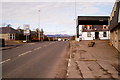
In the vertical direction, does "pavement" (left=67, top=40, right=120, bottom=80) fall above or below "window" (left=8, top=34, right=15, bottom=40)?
below

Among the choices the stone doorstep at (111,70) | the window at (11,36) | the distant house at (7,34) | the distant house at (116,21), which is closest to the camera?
the stone doorstep at (111,70)

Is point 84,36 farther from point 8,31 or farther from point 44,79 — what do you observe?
point 44,79

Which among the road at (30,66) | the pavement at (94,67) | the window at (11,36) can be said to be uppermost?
the window at (11,36)

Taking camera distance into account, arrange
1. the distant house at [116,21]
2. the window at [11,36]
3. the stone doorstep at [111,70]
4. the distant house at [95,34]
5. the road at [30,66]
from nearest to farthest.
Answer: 1. the stone doorstep at [111,70]
2. the road at [30,66]
3. the distant house at [116,21]
4. the distant house at [95,34]
5. the window at [11,36]

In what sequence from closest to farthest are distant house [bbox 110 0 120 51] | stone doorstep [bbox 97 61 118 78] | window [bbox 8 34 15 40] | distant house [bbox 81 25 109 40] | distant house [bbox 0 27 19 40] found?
stone doorstep [bbox 97 61 118 78]
distant house [bbox 110 0 120 51]
distant house [bbox 81 25 109 40]
window [bbox 8 34 15 40]
distant house [bbox 0 27 19 40]

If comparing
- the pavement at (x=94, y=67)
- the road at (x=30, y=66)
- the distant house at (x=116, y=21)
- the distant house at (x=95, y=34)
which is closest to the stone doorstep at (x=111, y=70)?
the pavement at (x=94, y=67)

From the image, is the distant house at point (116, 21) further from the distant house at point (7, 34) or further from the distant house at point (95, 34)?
the distant house at point (7, 34)

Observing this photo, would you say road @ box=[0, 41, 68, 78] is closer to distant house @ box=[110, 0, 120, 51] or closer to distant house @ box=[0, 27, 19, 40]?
distant house @ box=[110, 0, 120, 51]

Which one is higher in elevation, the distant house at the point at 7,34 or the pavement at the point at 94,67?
the distant house at the point at 7,34

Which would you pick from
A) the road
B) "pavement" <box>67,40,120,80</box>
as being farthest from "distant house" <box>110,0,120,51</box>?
the road

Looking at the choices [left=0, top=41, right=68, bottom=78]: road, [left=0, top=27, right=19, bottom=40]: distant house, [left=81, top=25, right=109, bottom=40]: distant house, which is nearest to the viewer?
[left=0, top=41, right=68, bottom=78]: road

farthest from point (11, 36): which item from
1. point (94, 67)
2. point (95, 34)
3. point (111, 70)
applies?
point (111, 70)

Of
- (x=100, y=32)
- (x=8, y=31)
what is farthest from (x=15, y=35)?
(x=100, y=32)

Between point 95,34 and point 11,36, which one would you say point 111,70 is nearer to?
point 95,34
